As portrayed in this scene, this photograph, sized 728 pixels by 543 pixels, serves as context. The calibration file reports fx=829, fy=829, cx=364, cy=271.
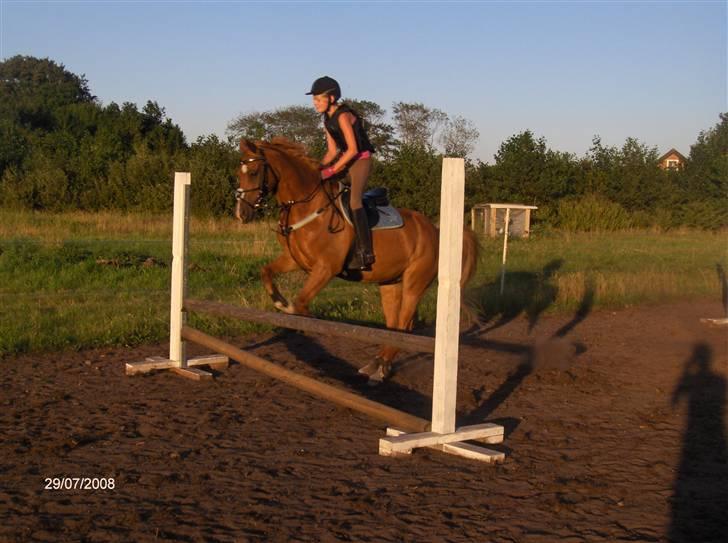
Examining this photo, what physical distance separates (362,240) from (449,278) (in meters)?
2.37

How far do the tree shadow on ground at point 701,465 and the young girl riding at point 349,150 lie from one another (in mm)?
3202

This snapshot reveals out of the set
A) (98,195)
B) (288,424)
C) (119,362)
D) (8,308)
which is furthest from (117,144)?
(288,424)

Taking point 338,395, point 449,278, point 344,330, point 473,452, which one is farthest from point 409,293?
point 473,452

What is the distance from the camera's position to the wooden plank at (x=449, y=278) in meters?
5.58

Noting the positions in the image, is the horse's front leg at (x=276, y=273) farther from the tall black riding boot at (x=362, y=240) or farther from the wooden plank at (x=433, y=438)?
the wooden plank at (x=433, y=438)

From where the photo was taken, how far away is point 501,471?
5.19 metres

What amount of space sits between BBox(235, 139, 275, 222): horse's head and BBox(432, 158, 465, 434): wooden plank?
230cm

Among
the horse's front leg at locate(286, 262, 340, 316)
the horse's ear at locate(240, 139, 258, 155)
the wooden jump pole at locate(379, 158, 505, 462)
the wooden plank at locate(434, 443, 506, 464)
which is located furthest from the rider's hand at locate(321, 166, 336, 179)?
the wooden plank at locate(434, 443, 506, 464)

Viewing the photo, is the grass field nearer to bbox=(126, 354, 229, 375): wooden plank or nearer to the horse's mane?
bbox=(126, 354, 229, 375): wooden plank

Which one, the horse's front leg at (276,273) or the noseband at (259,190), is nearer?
the noseband at (259,190)

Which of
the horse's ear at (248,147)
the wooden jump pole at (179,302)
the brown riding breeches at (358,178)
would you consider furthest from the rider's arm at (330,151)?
the wooden jump pole at (179,302)

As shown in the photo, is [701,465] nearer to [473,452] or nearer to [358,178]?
[473,452]

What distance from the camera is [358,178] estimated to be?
784 cm

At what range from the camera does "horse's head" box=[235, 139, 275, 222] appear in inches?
289
